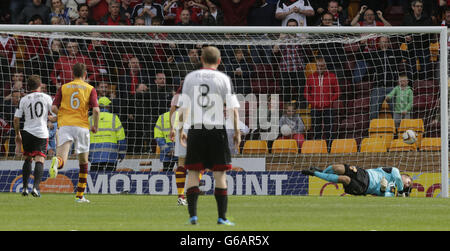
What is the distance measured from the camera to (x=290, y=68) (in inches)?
674

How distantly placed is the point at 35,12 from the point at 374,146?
8.56 meters

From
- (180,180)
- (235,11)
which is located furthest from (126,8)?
(180,180)

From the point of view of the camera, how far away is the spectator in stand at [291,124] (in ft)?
54.0

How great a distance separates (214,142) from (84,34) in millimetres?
8625

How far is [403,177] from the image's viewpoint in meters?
15.0

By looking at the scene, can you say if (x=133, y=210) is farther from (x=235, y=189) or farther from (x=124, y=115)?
(x=124, y=115)

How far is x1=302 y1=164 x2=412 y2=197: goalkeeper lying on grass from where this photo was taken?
14.7 meters

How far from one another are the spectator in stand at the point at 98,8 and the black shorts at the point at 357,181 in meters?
7.94

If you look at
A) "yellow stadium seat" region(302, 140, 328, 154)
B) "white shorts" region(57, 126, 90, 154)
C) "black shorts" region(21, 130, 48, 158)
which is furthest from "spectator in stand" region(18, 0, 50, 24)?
"white shorts" region(57, 126, 90, 154)

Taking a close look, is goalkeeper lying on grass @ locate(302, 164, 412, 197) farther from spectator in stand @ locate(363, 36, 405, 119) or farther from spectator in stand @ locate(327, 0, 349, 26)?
spectator in stand @ locate(327, 0, 349, 26)

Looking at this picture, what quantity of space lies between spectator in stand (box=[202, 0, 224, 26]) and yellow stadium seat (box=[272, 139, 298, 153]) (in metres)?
3.94

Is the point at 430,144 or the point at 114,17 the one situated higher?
the point at 114,17

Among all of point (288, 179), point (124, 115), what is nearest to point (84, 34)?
point (124, 115)

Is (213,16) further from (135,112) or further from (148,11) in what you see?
(135,112)
